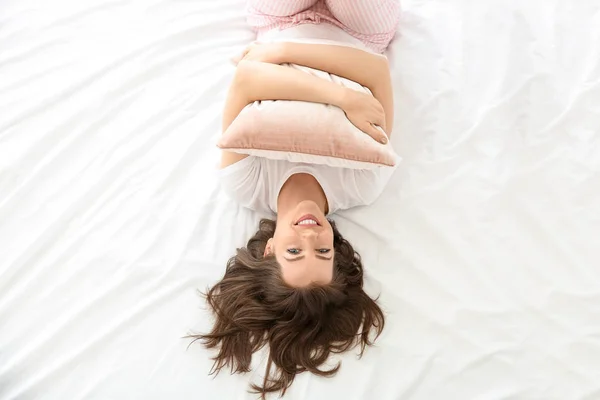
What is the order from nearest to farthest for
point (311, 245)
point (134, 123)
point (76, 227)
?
point (311, 245), point (76, 227), point (134, 123)

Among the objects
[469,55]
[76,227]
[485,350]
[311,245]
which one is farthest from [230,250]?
[469,55]

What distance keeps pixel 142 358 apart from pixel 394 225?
28.7 inches

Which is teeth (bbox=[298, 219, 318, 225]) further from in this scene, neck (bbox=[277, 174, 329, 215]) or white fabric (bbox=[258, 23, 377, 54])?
white fabric (bbox=[258, 23, 377, 54])

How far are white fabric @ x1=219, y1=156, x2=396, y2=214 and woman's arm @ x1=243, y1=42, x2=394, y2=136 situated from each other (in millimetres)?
141

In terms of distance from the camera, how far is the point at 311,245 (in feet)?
4.04

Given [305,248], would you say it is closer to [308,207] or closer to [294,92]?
[308,207]

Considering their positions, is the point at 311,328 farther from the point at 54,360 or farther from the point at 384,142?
the point at 54,360

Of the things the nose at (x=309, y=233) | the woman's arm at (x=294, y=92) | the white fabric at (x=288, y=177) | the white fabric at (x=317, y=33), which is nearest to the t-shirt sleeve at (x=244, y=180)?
the white fabric at (x=288, y=177)

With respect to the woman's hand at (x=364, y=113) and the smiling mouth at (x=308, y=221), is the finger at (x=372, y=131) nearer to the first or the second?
the woman's hand at (x=364, y=113)

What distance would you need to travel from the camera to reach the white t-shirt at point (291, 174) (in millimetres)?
1392

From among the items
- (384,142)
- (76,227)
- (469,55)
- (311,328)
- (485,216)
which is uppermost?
(469,55)

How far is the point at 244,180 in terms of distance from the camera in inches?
55.1

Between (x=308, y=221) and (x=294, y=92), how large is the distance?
1.01 ft

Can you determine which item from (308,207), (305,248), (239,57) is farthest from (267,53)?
(305,248)
